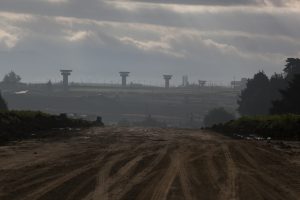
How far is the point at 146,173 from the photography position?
17.6m

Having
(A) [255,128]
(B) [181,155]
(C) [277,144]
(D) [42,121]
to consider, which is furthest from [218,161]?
(D) [42,121]

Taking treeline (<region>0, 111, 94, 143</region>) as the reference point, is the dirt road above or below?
above

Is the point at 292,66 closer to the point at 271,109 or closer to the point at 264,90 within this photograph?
the point at 264,90

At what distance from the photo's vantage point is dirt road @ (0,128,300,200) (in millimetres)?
13914

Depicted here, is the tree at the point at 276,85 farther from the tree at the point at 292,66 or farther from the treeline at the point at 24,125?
the treeline at the point at 24,125

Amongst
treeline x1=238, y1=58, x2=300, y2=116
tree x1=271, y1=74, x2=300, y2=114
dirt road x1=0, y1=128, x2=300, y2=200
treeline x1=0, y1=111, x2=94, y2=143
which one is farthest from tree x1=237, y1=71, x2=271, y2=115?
dirt road x1=0, y1=128, x2=300, y2=200

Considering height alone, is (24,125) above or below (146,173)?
below

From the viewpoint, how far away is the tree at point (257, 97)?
125125 millimetres

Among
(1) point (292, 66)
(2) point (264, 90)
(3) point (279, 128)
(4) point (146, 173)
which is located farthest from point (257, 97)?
(4) point (146, 173)

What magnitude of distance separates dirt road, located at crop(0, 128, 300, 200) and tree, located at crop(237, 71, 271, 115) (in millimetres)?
99352

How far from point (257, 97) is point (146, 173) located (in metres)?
113

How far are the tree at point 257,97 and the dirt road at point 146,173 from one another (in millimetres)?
99352

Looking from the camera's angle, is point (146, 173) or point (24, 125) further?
point (24, 125)

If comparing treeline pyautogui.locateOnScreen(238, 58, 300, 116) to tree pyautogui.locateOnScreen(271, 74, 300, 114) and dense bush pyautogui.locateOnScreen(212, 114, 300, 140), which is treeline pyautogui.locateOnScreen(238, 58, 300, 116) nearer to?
tree pyautogui.locateOnScreen(271, 74, 300, 114)
